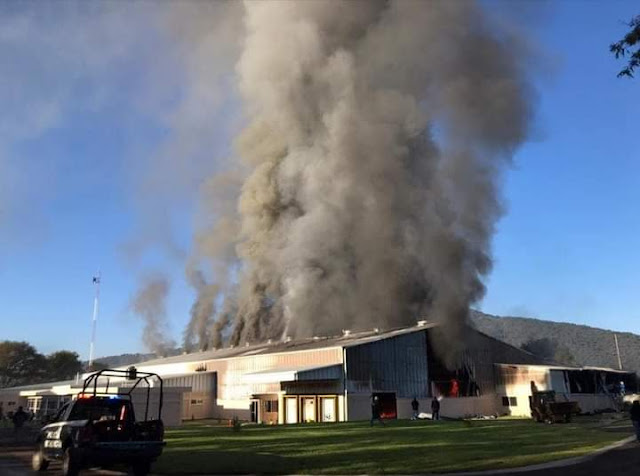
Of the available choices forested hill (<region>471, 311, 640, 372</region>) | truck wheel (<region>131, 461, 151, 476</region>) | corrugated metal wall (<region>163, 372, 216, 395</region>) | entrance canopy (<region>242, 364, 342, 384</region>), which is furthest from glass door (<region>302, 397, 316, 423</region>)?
forested hill (<region>471, 311, 640, 372</region>)

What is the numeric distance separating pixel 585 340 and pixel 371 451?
176 metres

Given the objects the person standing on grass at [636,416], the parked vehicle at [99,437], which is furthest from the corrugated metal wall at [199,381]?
the person standing on grass at [636,416]

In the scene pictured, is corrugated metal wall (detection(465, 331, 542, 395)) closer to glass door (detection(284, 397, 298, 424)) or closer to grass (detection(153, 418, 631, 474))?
glass door (detection(284, 397, 298, 424))

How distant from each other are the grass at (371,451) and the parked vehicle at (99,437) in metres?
0.95

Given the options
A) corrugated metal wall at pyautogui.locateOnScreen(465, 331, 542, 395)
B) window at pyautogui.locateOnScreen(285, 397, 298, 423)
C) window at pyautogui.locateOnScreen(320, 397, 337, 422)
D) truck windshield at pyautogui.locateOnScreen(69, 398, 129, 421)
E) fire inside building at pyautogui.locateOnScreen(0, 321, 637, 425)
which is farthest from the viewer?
corrugated metal wall at pyautogui.locateOnScreen(465, 331, 542, 395)

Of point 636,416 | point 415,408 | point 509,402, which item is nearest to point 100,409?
point 636,416

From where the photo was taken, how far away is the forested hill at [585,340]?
146 meters

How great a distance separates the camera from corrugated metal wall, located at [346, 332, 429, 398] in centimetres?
3350

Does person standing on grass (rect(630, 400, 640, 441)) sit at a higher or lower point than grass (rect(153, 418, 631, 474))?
higher

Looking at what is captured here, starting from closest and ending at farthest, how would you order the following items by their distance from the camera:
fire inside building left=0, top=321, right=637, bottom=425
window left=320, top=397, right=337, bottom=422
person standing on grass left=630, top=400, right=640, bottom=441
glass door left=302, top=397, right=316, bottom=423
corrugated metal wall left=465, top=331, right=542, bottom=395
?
person standing on grass left=630, top=400, right=640, bottom=441
window left=320, top=397, right=337, bottom=422
fire inside building left=0, top=321, right=637, bottom=425
glass door left=302, top=397, right=316, bottom=423
corrugated metal wall left=465, top=331, right=542, bottom=395

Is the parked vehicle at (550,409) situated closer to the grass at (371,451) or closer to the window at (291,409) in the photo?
the grass at (371,451)

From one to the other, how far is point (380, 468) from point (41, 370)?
3617 inches

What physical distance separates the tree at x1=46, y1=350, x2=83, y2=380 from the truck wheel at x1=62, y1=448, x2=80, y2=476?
291ft

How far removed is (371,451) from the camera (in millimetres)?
15172
